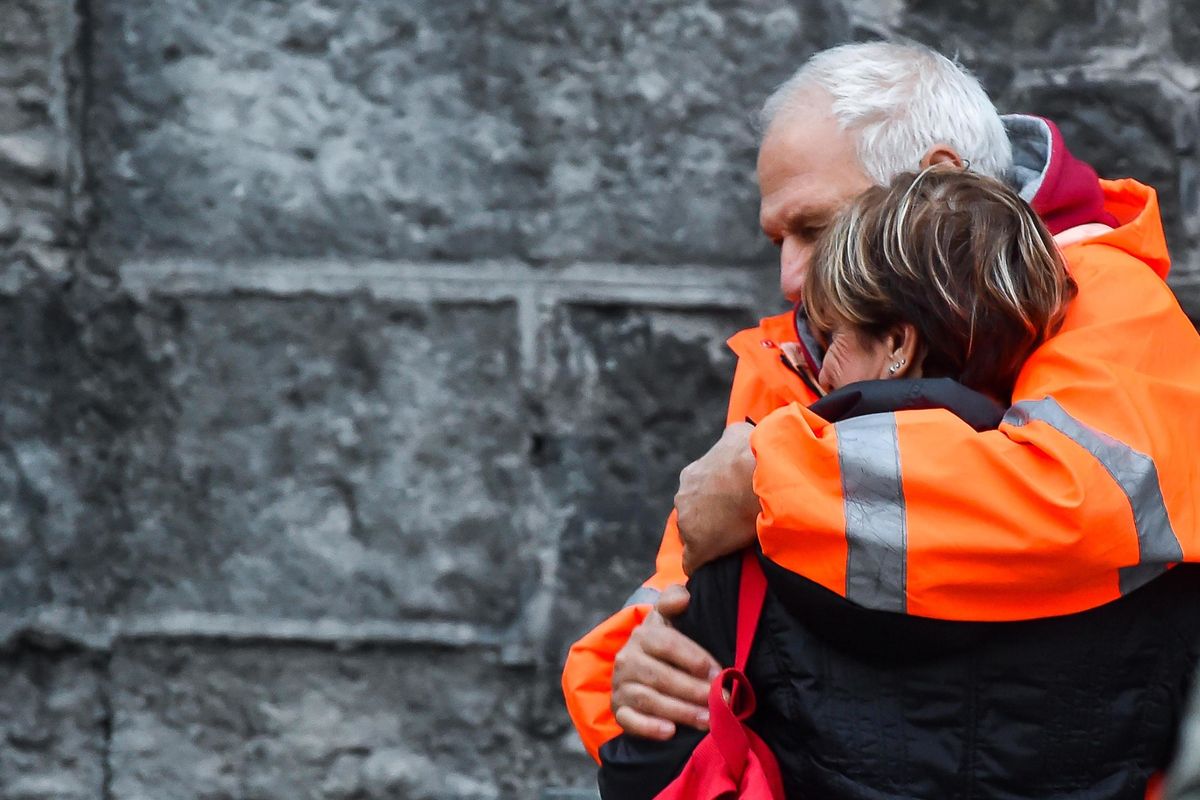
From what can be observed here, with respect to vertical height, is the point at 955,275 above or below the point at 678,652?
above

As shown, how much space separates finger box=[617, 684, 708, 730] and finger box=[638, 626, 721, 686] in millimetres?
34

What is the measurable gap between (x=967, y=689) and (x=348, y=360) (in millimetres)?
1411

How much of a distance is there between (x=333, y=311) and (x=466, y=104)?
17.2 inches

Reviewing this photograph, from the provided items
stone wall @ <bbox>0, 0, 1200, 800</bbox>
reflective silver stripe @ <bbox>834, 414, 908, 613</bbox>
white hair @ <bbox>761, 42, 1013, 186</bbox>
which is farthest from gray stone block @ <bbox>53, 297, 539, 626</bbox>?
reflective silver stripe @ <bbox>834, 414, 908, 613</bbox>

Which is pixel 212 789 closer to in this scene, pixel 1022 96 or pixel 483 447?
pixel 483 447

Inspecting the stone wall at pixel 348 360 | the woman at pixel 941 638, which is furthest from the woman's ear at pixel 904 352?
the stone wall at pixel 348 360

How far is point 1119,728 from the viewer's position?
4.93ft

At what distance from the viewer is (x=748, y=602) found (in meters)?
1.56

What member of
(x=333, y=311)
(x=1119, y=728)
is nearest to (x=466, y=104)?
(x=333, y=311)

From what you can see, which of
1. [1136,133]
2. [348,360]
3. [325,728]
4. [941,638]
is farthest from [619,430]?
[941,638]

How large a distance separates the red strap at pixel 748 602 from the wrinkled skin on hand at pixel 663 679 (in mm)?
70

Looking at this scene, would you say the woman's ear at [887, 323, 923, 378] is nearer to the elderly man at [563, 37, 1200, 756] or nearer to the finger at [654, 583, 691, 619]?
the elderly man at [563, 37, 1200, 756]

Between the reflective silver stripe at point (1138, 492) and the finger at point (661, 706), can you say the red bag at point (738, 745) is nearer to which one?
the finger at point (661, 706)

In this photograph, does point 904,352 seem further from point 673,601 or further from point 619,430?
A: point 619,430
